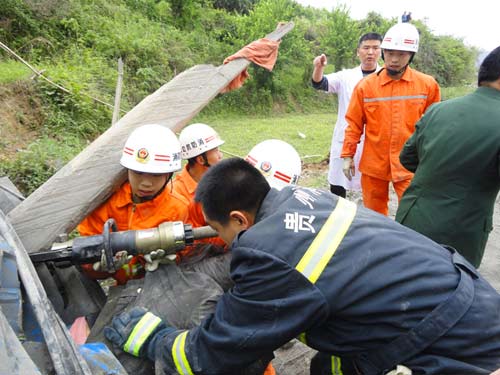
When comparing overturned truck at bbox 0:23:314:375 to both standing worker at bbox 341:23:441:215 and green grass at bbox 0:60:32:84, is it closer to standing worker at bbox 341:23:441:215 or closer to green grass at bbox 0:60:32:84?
standing worker at bbox 341:23:441:215

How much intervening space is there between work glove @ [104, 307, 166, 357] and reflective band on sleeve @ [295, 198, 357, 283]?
2.12 ft

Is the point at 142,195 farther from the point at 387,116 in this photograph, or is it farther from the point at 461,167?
the point at 387,116

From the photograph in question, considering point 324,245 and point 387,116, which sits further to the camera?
point 387,116

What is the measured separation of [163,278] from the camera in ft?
5.76

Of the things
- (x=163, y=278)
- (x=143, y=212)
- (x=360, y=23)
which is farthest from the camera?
(x=360, y=23)

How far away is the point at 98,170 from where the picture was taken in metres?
2.07

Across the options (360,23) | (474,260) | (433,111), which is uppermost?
(360,23)

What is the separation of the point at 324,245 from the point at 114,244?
90cm

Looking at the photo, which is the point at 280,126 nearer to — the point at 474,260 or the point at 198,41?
the point at 198,41

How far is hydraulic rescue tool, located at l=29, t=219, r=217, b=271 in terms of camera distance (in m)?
1.65

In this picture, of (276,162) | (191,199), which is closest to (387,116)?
(276,162)

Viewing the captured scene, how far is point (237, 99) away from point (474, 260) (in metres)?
12.7

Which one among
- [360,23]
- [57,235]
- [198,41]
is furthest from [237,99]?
[57,235]

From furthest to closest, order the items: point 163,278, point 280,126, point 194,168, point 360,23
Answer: point 360,23 → point 280,126 → point 194,168 → point 163,278
